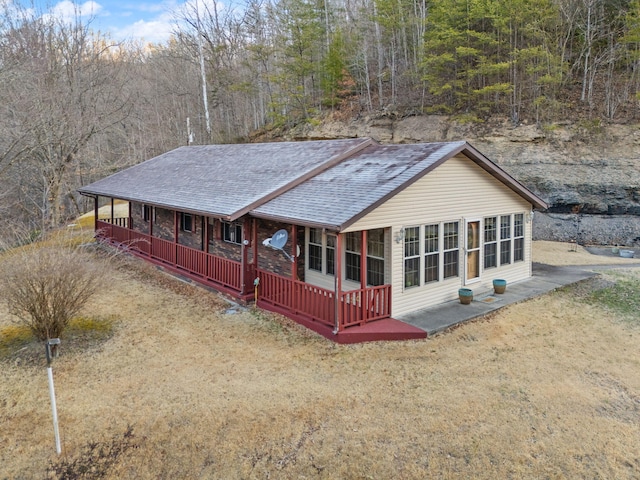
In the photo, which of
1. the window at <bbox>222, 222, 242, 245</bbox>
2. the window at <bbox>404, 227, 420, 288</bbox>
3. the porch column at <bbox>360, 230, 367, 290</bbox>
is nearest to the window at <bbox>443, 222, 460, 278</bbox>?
the window at <bbox>404, 227, 420, 288</bbox>

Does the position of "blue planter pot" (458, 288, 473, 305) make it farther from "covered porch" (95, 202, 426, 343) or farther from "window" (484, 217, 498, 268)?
"covered porch" (95, 202, 426, 343)

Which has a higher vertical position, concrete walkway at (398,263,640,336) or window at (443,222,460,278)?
window at (443,222,460,278)

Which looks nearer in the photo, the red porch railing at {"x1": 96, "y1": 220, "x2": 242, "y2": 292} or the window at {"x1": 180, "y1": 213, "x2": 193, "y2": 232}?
the red porch railing at {"x1": 96, "y1": 220, "x2": 242, "y2": 292}

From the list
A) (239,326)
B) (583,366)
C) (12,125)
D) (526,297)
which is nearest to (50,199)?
(12,125)

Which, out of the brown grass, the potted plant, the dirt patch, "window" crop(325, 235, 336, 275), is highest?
"window" crop(325, 235, 336, 275)

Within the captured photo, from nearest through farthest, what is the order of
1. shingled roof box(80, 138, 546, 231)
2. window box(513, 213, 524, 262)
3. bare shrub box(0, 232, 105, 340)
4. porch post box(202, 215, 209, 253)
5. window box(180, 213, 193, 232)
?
bare shrub box(0, 232, 105, 340) → shingled roof box(80, 138, 546, 231) → window box(513, 213, 524, 262) → porch post box(202, 215, 209, 253) → window box(180, 213, 193, 232)

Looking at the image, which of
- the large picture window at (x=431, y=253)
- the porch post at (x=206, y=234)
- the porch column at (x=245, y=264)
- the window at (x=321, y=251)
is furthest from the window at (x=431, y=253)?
the porch post at (x=206, y=234)

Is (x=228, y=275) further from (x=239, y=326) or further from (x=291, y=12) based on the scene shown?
(x=291, y=12)

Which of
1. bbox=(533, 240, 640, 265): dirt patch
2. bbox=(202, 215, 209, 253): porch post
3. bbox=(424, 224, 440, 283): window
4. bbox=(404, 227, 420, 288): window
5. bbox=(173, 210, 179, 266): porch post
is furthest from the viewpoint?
bbox=(533, 240, 640, 265): dirt patch
